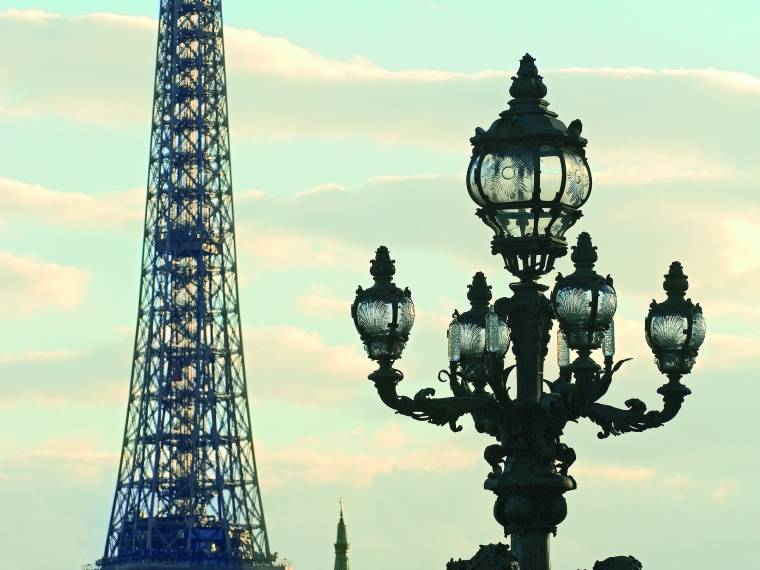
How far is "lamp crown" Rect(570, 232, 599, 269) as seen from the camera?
34250 mm

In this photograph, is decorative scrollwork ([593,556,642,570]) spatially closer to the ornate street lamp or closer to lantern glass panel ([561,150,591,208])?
the ornate street lamp

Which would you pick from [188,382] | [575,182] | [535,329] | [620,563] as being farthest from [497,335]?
[188,382]

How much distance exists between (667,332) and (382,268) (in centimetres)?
273

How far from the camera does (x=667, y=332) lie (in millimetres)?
34562

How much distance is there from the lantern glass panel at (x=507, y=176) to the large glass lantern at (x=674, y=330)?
1.72 metres

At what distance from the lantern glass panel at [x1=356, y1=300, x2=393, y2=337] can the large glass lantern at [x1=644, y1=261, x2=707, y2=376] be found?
245 cm

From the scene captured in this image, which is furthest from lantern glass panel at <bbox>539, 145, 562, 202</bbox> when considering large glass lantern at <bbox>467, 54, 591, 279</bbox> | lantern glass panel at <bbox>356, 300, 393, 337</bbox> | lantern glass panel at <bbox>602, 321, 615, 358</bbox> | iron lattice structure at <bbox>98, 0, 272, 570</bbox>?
iron lattice structure at <bbox>98, 0, 272, 570</bbox>

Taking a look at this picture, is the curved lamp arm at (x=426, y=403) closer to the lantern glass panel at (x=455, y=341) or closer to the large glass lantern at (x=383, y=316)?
the large glass lantern at (x=383, y=316)

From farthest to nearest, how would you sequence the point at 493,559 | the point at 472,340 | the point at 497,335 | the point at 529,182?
the point at 472,340 → the point at 497,335 → the point at 529,182 → the point at 493,559

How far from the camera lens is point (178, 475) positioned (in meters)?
156

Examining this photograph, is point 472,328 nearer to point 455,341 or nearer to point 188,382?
point 455,341

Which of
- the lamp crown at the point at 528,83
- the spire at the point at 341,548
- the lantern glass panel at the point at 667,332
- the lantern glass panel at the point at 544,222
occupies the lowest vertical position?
the lantern glass panel at the point at 667,332

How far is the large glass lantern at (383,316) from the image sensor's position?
112 ft

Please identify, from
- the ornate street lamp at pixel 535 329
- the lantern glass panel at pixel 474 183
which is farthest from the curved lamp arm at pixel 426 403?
the lantern glass panel at pixel 474 183
